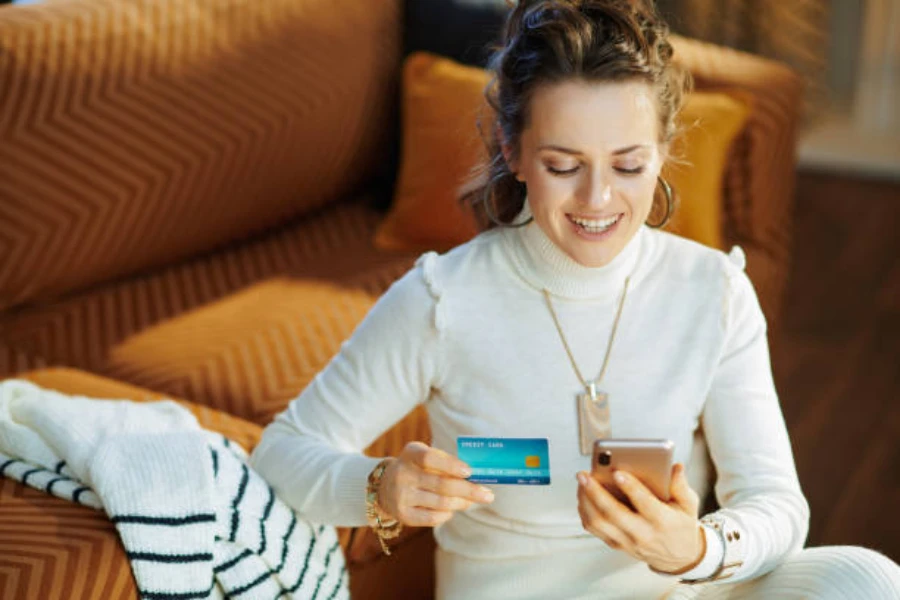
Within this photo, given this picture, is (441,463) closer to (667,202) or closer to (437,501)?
(437,501)

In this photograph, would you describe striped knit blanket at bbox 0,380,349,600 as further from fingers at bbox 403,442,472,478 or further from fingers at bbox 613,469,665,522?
fingers at bbox 613,469,665,522

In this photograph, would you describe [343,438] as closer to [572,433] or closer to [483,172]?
[572,433]

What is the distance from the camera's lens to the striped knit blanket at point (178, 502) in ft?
4.27

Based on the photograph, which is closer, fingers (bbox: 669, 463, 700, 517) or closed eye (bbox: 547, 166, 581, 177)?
Answer: fingers (bbox: 669, 463, 700, 517)

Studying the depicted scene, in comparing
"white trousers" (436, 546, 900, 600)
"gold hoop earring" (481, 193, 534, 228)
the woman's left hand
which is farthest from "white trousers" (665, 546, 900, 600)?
"gold hoop earring" (481, 193, 534, 228)

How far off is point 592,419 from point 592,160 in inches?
11.8

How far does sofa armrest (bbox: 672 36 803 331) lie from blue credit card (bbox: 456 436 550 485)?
3.22 feet

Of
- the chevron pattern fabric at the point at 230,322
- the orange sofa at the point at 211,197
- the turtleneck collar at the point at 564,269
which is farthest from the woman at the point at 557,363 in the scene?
the chevron pattern fabric at the point at 230,322

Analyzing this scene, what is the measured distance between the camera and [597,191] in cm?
125

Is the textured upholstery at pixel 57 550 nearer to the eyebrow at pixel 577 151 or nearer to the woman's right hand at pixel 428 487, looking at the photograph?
the woman's right hand at pixel 428 487

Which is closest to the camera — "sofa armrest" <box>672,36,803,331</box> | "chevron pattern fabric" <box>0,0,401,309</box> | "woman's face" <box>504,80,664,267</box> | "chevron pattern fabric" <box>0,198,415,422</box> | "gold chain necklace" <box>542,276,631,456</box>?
"woman's face" <box>504,80,664,267</box>

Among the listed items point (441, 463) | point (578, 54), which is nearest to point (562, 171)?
point (578, 54)

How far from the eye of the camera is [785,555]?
130 centimetres

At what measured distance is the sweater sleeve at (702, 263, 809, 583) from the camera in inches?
50.4
